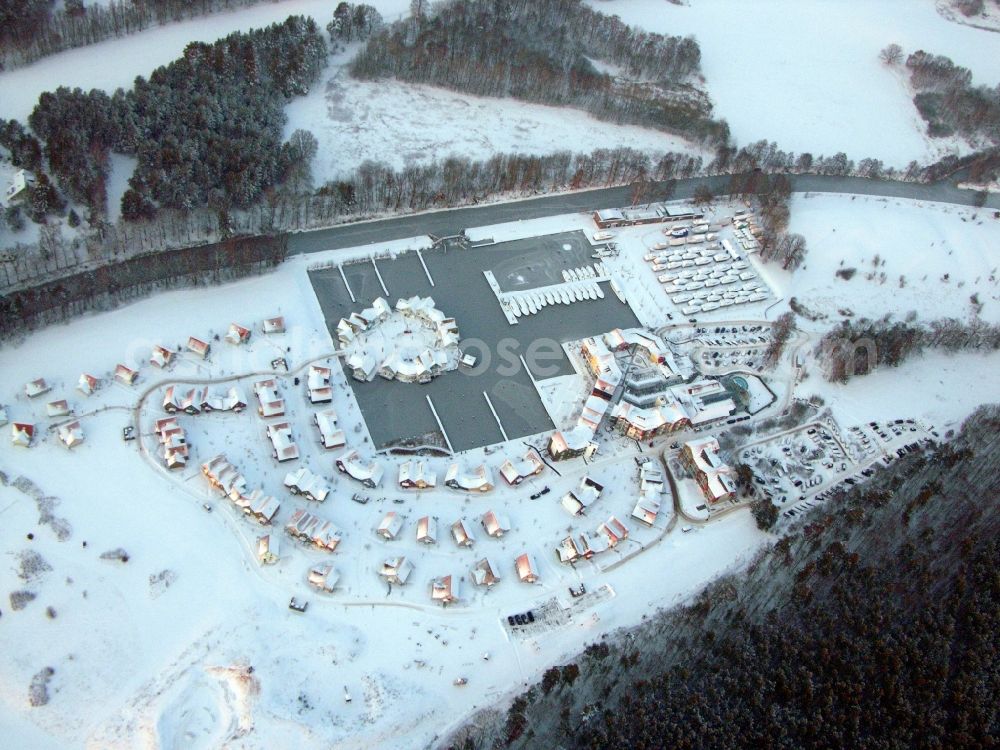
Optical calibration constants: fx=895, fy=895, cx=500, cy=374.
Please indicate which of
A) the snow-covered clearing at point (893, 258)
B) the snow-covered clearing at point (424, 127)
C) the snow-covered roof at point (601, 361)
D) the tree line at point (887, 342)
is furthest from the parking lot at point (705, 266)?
the snow-covered clearing at point (424, 127)

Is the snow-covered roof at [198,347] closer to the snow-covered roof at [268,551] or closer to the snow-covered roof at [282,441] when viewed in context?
the snow-covered roof at [282,441]

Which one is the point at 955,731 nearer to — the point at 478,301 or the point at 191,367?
the point at 478,301

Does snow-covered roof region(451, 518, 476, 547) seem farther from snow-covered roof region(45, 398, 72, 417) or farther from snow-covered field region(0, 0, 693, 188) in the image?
snow-covered field region(0, 0, 693, 188)

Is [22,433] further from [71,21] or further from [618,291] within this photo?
[71,21]

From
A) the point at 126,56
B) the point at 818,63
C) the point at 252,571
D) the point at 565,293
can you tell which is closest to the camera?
the point at 252,571

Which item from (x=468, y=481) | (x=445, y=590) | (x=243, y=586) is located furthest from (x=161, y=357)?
(x=445, y=590)

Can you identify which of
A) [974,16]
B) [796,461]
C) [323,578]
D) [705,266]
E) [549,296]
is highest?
[974,16]
